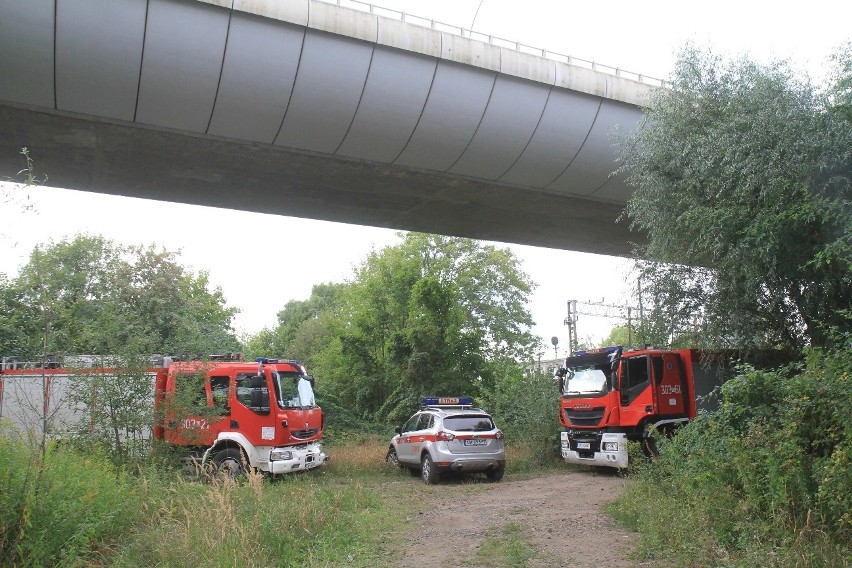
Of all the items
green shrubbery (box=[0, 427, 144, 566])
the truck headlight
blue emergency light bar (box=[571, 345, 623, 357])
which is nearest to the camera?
green shrubbery (box=[0, 427, 144, 566])

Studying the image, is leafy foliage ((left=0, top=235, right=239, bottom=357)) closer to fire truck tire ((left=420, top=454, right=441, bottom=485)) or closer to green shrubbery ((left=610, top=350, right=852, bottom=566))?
fire truck tire ((left=420, top=454, right=441, bottom=485))

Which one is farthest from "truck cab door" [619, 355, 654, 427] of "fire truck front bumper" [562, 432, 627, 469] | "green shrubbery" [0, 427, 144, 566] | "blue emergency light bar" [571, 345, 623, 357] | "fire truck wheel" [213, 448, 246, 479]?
"green shrubbery" [0, 427, 144, 566]

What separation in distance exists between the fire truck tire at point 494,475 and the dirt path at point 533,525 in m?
0.78

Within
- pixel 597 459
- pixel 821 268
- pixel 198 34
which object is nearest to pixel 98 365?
pixel 198 34

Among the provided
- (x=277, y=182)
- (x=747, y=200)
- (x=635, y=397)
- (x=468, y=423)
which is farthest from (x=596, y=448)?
(x=277, y=182)

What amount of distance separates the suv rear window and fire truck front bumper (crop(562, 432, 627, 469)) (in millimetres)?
2482

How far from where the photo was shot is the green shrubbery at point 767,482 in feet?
20.7

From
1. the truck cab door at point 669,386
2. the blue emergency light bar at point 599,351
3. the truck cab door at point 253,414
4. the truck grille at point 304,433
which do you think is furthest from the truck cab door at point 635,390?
the truck cab door at point 253,414

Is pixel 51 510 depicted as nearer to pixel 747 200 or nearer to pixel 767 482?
pixel 767 482

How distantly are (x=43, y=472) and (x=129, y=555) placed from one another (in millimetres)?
1210

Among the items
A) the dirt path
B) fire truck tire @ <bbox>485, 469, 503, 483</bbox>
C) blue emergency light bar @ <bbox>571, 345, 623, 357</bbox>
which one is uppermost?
blue emergency light bar @ <bbox>571, 345, 623, 357</bbox>

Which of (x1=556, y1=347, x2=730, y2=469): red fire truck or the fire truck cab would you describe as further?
(x1=556, y1=347, x2=730, y2=469): red fire truck

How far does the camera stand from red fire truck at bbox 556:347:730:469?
14992mm

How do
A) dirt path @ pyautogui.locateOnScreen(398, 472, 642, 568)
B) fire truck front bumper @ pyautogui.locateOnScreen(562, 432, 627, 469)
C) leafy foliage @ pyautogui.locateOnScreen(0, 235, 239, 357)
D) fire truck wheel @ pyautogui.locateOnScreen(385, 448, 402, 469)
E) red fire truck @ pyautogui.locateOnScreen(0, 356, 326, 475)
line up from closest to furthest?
dirt path @ pyautogui.locateOnScreen(398, 472, 642, 568)
leafy foliage @ pyautogui.locateOnScreen(0, 235, 239, 357)
red fire truck @ pyautogui.locateOnScreen(0, 356, 326, 475)
fire truck front bumper @ pyautogui.locateOnScreen(562, 432, 627, 469)
fire truck wheel @ pyautogui.locateOnScreen(385, 448, 402, 469)
